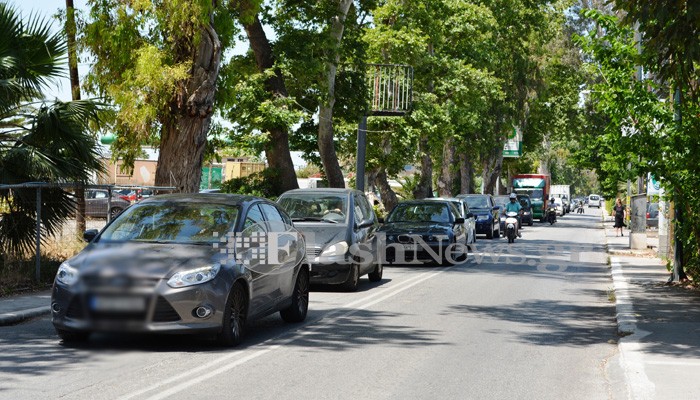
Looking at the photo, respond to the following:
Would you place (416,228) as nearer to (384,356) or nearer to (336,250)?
(336,250)

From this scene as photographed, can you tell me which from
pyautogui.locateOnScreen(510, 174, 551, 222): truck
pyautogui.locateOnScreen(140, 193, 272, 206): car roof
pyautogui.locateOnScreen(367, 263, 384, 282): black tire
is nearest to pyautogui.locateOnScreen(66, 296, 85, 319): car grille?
pyautogui.locateOnScreen(140, 193, 272, 206): car roof

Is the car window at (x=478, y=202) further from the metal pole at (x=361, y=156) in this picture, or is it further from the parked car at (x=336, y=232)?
the parked car at (x=336, y=232)

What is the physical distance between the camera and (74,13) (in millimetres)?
19250

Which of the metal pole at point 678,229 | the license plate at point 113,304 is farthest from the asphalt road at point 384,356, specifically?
the license plate at point 113,304

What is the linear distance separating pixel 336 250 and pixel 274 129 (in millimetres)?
15072

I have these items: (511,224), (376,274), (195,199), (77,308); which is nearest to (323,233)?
(376,274)

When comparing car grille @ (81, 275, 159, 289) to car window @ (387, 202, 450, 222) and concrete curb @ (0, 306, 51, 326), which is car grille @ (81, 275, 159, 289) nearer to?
concrete curb @ (0, 306, 51, 326)

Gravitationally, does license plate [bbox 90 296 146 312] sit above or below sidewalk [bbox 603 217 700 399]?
above

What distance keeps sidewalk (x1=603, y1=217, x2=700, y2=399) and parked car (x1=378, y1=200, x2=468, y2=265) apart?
479 centimetres

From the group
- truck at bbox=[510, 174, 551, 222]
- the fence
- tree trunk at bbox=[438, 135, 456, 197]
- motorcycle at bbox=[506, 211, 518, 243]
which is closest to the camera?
the fence

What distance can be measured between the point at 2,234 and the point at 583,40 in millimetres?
10790

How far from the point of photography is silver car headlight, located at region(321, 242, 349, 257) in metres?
16.0

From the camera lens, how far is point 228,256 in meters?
2.89

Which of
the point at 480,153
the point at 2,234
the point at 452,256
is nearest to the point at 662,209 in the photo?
the point at 452,256
